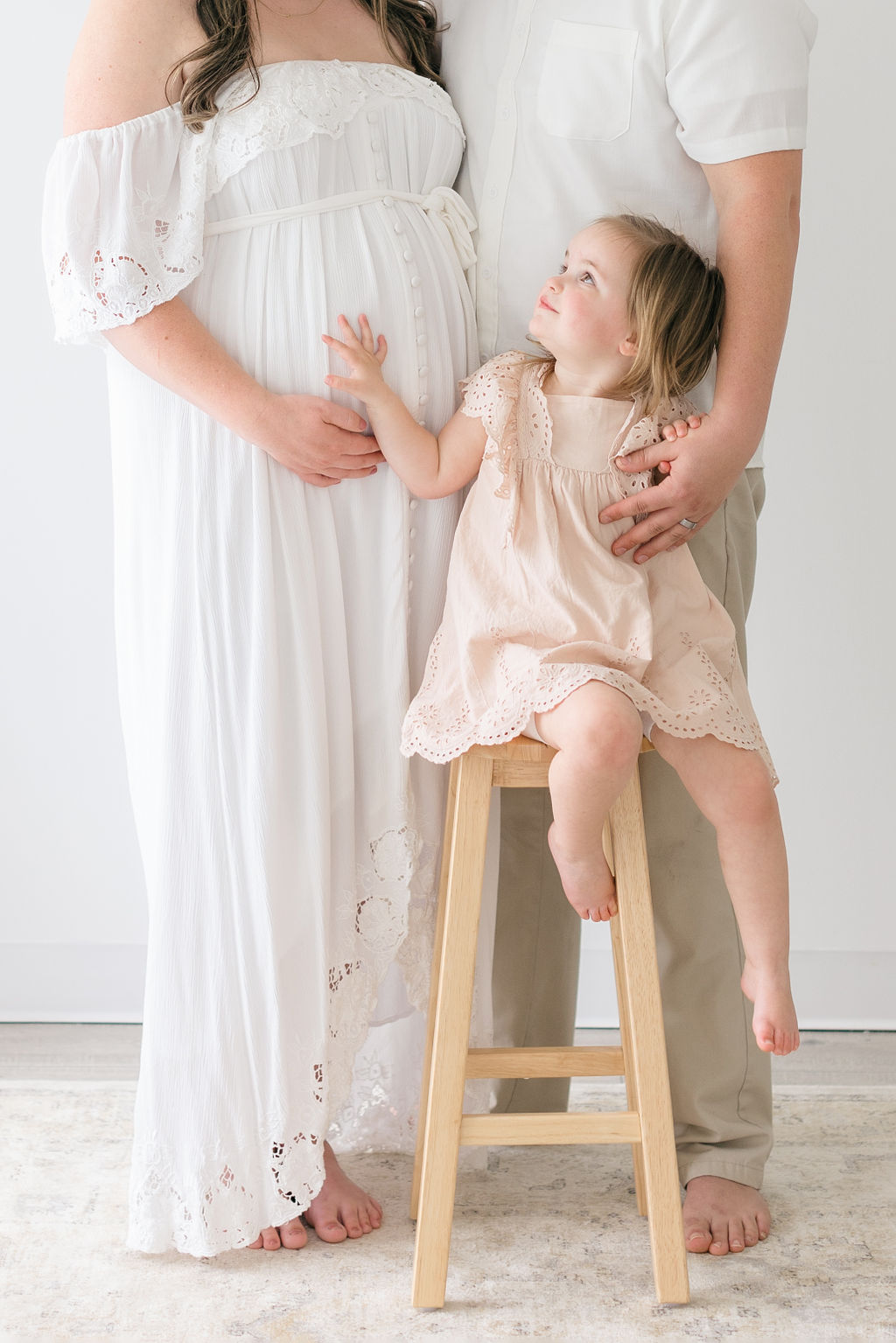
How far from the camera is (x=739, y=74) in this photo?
1.52 metres

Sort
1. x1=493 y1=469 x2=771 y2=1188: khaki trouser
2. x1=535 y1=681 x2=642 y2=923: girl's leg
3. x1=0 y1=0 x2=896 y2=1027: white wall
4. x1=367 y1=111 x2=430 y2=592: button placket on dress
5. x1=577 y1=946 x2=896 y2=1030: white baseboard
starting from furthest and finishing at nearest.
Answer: x1=577 y1=946 x2=896 y2=1030: white baseboard
x1=0 y1=0 x2=896 y2=1027: white wall
x1=493 y1=469 x2=771 y2=1188: khaki trouser
x1=367 y1=111 x2=430 y2=592: button placket on dress
x1=535 y1=681 x2=642 y2=923: girl's leg

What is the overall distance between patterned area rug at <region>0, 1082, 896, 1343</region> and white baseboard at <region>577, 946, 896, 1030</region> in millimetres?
421

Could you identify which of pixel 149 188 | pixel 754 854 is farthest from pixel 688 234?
pixel 754 854

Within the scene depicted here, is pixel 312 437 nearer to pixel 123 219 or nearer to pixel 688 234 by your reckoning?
pixel 123 219

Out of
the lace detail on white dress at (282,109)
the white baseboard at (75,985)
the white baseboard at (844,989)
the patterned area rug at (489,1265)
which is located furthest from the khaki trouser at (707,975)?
the white baseboard at (75,985)

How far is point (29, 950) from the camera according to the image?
2.39 metres

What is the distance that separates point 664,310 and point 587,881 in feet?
2.17

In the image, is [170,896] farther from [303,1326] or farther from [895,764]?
[895,764]

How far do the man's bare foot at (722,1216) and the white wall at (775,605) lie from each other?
693 millimetres

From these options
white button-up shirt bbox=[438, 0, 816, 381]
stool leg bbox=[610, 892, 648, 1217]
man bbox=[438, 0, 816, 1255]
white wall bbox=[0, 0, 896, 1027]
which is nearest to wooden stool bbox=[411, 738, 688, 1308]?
stool leg bbox=[610, 892, 648, 1217]

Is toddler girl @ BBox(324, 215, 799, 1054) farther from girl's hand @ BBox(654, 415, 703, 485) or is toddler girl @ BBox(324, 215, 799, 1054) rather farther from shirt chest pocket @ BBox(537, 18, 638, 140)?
shirt chest pocket @ BBox(537, 18, 638, 140)

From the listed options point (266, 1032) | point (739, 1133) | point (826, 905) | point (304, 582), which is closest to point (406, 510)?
point (304, 582)

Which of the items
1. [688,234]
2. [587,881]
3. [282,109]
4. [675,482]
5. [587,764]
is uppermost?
[282,109]

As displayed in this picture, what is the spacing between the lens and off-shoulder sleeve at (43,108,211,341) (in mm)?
1437
